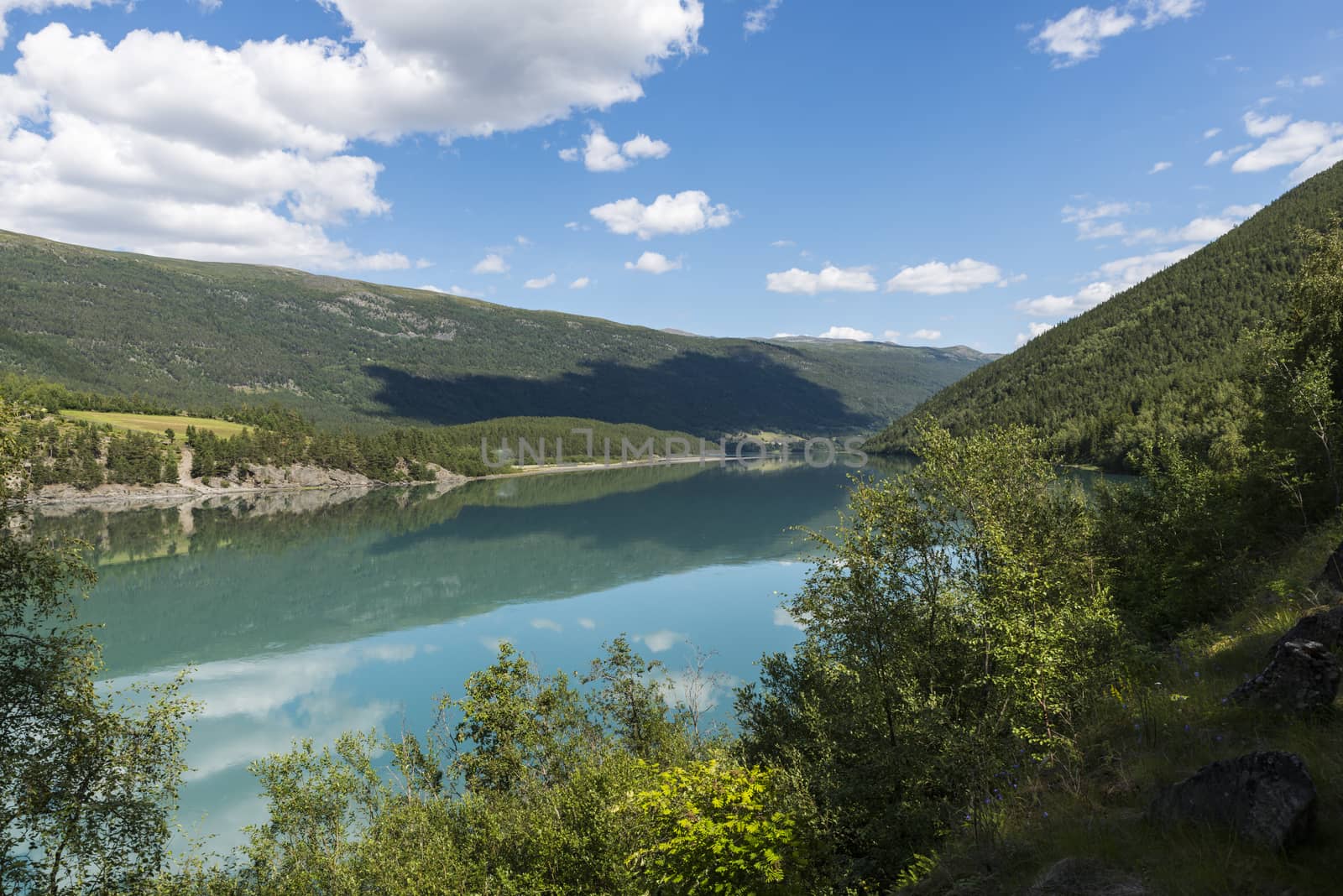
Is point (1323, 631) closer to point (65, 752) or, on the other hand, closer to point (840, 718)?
point (840, 718)

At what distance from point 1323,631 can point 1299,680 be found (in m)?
1.96

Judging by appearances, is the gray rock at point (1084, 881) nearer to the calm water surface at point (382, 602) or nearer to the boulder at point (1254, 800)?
the boulder at point (1254, 800)

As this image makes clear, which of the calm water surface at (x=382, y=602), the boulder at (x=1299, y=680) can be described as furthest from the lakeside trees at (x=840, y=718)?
the calm water surface at (x=382, y=602)

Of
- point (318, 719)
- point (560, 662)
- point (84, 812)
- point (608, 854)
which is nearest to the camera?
point (608, 854)

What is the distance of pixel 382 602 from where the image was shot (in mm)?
99062

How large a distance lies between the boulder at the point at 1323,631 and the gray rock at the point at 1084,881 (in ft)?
17.7

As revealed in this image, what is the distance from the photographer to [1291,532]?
28.7 metres

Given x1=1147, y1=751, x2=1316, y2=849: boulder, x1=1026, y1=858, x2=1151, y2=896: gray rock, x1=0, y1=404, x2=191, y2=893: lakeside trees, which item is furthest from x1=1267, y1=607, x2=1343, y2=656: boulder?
x1=0, y1=404, x2=191, y2=893: lakeside trees

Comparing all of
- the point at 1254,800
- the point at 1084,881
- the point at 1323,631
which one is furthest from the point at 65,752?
the point at 1323,631

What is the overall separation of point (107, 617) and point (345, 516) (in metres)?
78.2

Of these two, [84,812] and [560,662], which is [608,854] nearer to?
[84,812]

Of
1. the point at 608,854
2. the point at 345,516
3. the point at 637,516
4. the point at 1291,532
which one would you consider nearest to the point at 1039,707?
the point at 608,854

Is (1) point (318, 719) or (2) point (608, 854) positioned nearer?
(2) point (608, 854)

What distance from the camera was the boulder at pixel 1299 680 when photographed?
959cm
